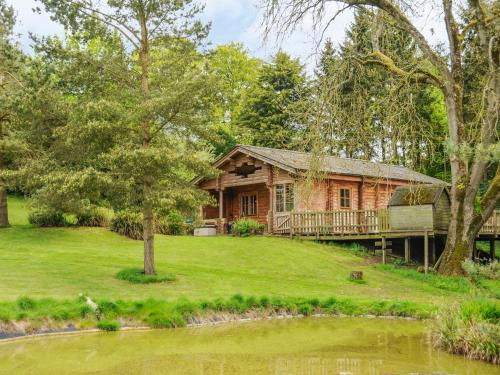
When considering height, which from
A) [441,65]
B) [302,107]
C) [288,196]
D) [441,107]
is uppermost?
[441,107]

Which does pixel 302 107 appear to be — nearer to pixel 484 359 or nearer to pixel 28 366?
pixel 484 359

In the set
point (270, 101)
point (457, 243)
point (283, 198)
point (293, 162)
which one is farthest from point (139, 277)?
point (270, 101)

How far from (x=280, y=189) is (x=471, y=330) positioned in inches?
812

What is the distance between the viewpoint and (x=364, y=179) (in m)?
31.7

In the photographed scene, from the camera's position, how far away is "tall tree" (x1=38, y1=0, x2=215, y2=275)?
54.6 feet

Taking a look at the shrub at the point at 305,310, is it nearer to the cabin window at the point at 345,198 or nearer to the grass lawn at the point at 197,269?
the grass lawn at the point at 197,269

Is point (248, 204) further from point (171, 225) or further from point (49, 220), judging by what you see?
point (49, 220)

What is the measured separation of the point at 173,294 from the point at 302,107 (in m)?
6.36

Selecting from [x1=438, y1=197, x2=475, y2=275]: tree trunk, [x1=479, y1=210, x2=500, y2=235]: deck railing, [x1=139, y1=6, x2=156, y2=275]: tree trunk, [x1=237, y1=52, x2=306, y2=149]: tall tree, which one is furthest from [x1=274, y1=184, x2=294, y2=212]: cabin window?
[x1=237, y1=52, x2=306, y2=149]: tall tree

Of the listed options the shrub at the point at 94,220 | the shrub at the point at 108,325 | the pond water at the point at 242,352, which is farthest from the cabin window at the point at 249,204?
the shrub at the point at 108,325

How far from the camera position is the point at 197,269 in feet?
65.0

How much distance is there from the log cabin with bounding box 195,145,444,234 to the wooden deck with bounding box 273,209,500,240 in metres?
0.06

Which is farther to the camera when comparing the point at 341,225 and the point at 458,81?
the point at 341,225

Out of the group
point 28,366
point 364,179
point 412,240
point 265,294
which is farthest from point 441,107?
point 28,366
